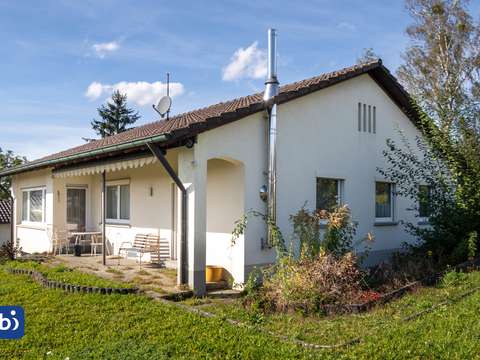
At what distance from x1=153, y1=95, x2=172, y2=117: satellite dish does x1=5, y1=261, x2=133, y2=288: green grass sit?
5.71 metres

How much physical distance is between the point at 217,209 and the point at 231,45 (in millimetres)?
6852

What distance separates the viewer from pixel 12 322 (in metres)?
9.09

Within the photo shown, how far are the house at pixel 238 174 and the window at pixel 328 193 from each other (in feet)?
0.13

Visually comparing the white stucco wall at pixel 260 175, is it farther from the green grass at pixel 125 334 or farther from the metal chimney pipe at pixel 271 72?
the green grass at pixel 125 334

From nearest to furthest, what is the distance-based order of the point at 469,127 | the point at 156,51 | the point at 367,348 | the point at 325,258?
1. the point at 367,348
2. the point at 325,258
3. the point at 469,127
4. the point at 156,51

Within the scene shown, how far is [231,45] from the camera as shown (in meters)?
17.3

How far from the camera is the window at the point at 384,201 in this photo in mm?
17500

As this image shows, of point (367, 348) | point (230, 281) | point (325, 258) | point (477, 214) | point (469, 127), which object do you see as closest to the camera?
point (367, 348)

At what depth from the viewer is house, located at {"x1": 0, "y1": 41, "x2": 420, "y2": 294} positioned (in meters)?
11.7

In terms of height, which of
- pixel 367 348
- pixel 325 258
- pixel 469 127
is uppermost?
pixel 469 127

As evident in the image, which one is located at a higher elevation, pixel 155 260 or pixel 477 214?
pixel 477 214

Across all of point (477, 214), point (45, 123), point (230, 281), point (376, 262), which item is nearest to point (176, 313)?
point (230, 281)

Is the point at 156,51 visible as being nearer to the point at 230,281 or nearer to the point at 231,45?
the point at 231,45

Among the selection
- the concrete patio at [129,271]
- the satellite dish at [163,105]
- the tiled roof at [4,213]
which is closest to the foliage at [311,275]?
the concrete patio at [129,271]
